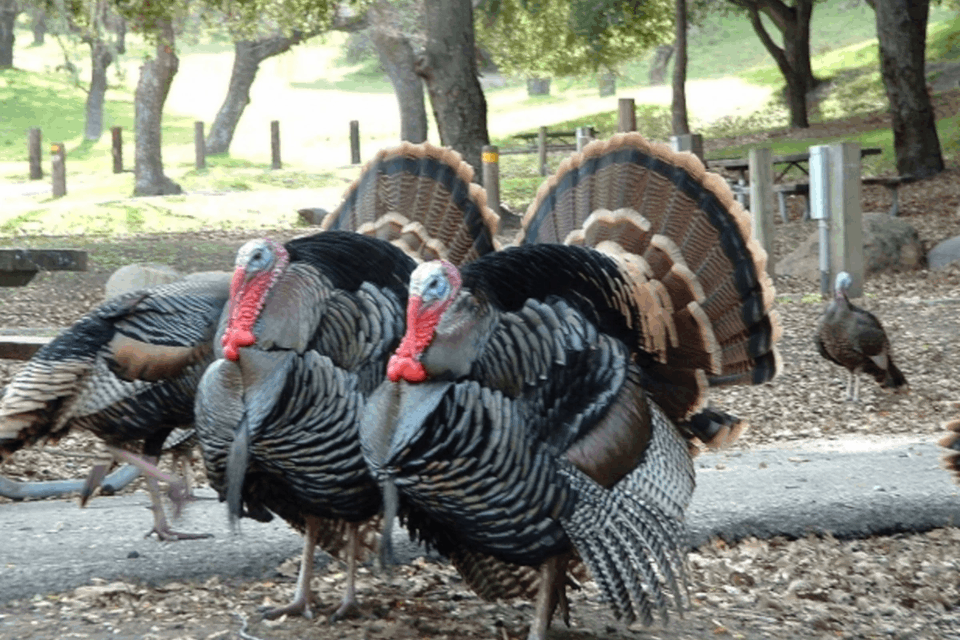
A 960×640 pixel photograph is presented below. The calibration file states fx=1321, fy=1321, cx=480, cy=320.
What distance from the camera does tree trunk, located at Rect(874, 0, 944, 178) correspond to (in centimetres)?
1744

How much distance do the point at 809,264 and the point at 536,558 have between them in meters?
9.37

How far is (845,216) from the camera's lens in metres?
10.2

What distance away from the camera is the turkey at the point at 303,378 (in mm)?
3301

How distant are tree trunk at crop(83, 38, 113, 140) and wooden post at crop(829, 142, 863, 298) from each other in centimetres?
2330

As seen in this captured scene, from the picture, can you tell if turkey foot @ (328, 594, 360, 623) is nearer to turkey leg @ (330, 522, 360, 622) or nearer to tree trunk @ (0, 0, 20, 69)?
turkey leg @ (330, 522, 360, 622)

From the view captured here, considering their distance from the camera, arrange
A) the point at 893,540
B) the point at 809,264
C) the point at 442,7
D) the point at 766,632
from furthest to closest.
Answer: the point at 442,7
the point at 809,264
the point at 893,540
the point at 766,632

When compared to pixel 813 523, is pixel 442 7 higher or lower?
higher

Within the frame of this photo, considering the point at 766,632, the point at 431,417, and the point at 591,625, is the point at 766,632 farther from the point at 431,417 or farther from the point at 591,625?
the point at 431,417

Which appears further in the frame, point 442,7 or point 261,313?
point 442,7

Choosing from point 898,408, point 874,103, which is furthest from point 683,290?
point 874,103

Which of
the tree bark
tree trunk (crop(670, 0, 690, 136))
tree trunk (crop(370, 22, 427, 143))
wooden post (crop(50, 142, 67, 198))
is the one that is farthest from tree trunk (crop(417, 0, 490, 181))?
the tree bark

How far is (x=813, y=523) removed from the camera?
4871 mm

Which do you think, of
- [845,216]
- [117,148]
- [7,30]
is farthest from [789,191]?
[7,30]

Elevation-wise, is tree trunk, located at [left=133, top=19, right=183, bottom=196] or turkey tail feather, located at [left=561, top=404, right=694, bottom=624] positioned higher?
tree trunk, located at [left=133, top=19, right=183, bottom=196]
